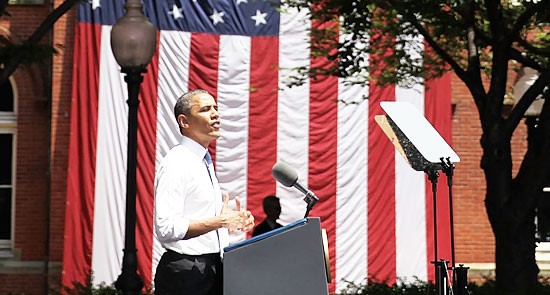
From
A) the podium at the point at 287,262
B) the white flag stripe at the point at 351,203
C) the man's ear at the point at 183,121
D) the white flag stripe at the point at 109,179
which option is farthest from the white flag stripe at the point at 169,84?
the podium at the point at 287,262

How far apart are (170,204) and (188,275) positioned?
1.15 ft

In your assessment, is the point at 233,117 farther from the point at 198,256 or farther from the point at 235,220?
the point at 235,220

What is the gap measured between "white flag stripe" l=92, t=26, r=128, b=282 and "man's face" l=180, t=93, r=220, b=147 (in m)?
11.4

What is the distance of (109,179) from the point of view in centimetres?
1620

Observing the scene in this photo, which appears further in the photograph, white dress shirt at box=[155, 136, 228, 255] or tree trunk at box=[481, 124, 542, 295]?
tree trunk at box=[481, 124, 542, 295]

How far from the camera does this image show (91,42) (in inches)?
645

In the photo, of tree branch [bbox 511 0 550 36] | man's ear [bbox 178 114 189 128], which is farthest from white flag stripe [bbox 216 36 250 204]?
man's ear [bbox 178 114 189 128]

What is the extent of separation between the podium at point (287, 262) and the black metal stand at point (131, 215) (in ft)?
18.2

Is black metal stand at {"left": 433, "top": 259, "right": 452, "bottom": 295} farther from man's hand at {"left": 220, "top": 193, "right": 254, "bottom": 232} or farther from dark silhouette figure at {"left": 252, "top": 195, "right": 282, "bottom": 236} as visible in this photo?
dark silhouette figure at {"left": 252, "top": 195, "right": 282, "bottom": 236}

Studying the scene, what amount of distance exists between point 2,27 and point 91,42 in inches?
65.8

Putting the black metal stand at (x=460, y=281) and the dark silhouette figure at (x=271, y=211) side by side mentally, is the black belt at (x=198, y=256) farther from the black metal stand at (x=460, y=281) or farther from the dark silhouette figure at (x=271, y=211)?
the dark silhouette figure at (x=271, y=211)

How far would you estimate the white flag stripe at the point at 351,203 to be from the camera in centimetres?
1675

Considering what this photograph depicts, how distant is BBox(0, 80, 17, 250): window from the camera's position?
691 inches

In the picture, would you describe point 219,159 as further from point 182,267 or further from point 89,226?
point 182,267
